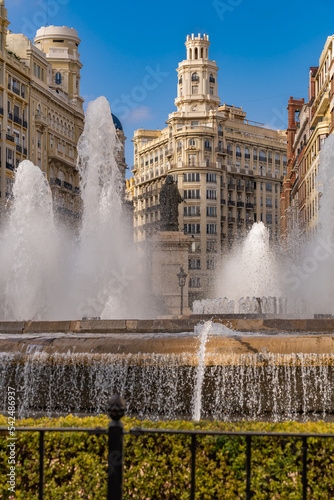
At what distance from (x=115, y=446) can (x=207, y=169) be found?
81.2 meters

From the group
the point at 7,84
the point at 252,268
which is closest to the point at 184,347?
the point at 252,268

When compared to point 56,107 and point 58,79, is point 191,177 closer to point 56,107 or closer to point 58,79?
point 58,79

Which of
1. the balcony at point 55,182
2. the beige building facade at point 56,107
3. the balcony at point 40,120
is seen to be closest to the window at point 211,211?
the beige building facade at point 56,107

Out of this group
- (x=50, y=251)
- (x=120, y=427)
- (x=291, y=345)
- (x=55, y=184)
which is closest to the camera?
(x=120, y=427)

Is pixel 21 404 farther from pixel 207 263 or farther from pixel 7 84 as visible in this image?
pixel 207 263

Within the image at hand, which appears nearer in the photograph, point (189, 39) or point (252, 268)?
point (252, 268)

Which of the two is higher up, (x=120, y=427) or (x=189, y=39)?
(x=189, y=39)

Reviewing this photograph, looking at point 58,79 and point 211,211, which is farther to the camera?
point 211,211

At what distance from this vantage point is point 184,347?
10.4 meters

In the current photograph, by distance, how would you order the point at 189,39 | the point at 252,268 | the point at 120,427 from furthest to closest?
the point at 189,39
the point at 252,268
the point at 120,427

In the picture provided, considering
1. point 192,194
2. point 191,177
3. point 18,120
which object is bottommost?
point 192,194

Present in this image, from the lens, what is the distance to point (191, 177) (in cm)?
8462

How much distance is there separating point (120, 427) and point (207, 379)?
5.88m

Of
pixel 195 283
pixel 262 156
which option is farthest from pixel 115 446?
pixel 262 156
